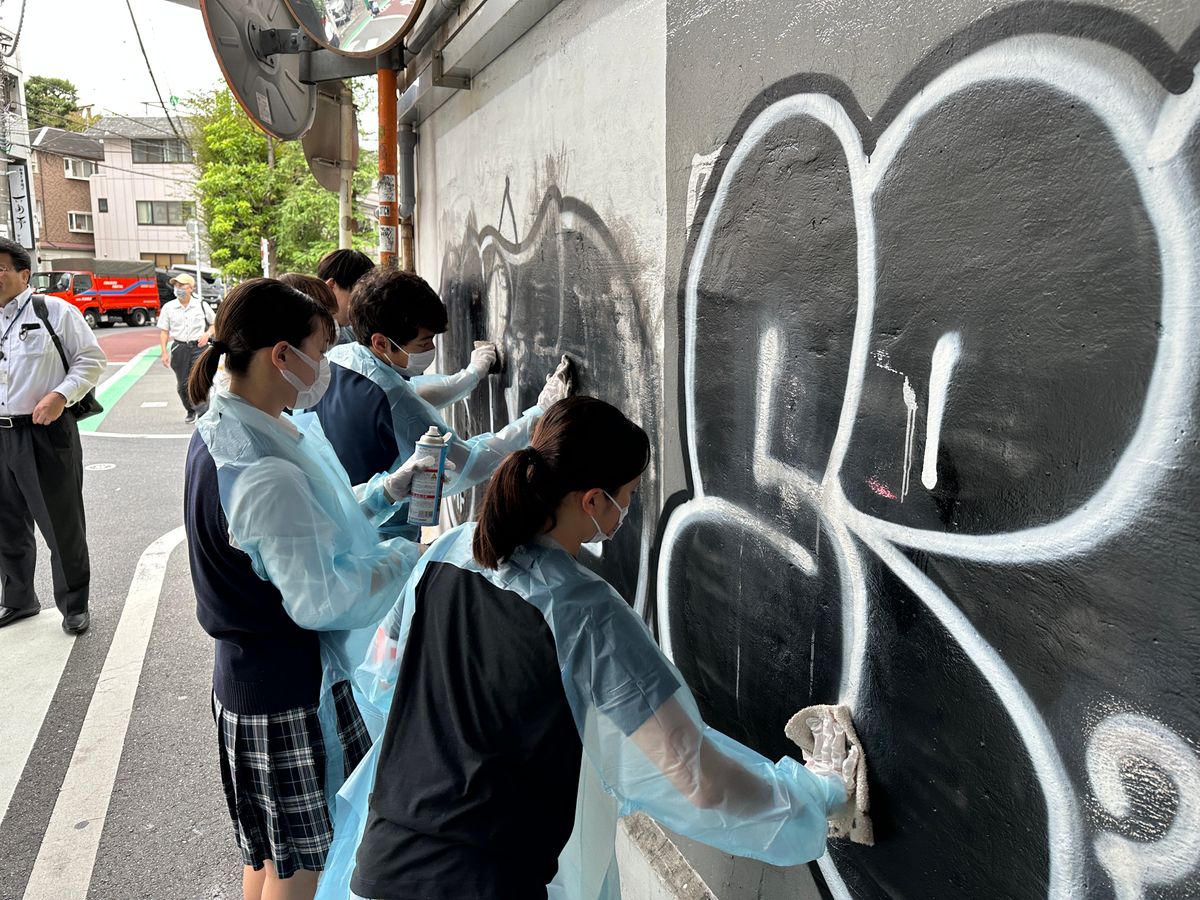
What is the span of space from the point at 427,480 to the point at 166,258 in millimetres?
50413

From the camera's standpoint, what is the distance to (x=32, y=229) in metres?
19.7

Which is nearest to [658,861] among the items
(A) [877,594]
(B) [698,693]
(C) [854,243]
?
(B) [698,693]

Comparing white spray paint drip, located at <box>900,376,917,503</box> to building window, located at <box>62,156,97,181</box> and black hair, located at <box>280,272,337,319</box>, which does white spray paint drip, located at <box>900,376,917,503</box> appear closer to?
black hair, located at <box>280,272,337,319</box>

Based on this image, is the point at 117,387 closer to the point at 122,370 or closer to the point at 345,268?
the point at 122,370

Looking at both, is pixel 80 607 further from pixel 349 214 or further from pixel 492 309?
pixel 349 214

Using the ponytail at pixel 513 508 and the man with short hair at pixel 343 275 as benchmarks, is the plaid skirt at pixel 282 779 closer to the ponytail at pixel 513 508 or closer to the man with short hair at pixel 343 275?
the ponytail at pixel 513 508

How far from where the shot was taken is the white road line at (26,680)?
11.5 feet

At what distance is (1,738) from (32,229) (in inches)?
790

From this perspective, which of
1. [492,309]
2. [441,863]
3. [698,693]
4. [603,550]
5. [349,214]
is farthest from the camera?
[349,214]

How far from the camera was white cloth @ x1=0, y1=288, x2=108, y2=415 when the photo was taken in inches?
169

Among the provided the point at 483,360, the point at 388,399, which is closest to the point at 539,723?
the point at 388,399

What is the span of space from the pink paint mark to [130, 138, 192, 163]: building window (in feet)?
165

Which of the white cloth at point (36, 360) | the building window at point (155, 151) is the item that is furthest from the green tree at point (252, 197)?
the building window at point (155, 151)

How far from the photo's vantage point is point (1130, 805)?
3.71ft
